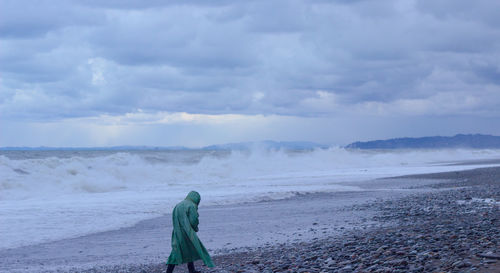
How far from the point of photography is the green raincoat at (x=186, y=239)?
8.70m

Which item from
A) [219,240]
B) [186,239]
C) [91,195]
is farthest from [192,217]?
[91,195]

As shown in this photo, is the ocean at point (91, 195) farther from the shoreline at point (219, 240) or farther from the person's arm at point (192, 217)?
the person's arm at point (192, 217)

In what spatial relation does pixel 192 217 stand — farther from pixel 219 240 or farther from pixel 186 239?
pixel 219 240

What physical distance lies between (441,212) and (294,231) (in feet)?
13.3

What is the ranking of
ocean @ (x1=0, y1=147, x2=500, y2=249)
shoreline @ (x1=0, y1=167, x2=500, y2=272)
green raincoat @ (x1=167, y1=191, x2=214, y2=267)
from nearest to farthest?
green raincoat @ (x1=167, y1=191, x2=214, y2=267) < shoreline @ (x1=0, y1=167, x2=500, y2=272) < ocean @ (x1=0, y1=147, x2=500, y2=249)

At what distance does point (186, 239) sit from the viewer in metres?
8.80

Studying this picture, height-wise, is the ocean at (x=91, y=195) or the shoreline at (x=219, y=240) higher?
the ocean at (x=91, y=195)

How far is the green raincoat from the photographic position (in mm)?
8703

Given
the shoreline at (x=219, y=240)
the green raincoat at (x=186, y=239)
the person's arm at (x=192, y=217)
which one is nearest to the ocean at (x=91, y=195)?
the shoreline at (x=219, y=240)

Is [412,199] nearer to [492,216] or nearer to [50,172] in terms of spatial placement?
[492,216]

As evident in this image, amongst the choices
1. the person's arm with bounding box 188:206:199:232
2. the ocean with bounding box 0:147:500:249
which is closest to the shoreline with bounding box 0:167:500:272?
the person's arm with bounding box 188:206:199:232

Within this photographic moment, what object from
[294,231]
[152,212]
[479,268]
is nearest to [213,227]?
[294,231]

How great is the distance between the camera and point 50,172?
3794cm

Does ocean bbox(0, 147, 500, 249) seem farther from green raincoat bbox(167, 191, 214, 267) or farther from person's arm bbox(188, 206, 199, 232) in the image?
person's arm bbox(188, 206, 199, 232)
